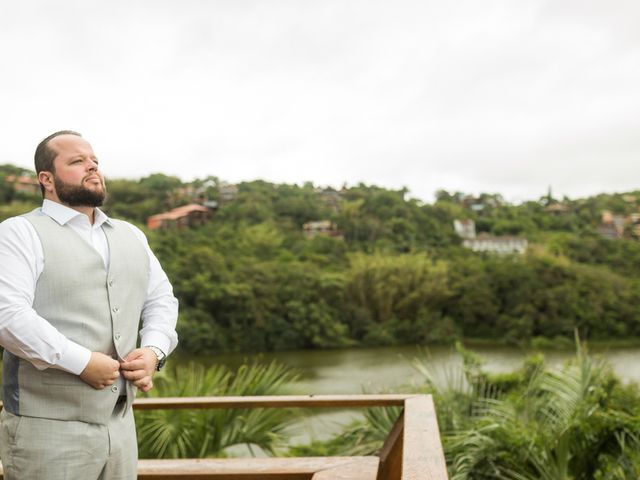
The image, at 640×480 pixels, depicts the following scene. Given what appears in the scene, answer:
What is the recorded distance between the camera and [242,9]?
46.1ft

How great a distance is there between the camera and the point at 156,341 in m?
1.27

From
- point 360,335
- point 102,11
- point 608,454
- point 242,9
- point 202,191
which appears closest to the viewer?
point 608,454

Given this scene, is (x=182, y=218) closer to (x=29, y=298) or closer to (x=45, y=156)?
(x=45, y=156)

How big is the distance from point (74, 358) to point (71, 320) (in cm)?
8

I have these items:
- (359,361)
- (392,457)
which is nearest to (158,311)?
(392,457)

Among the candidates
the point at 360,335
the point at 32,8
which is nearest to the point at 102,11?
the point at 32,8

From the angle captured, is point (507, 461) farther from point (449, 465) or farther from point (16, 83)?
point (16, 83)

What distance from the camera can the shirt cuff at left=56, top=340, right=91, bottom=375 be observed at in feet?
3.45

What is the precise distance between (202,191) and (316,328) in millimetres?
20524

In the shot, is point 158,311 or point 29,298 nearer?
point 29,298

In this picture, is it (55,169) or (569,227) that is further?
(569,227)

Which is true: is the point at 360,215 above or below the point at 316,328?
above

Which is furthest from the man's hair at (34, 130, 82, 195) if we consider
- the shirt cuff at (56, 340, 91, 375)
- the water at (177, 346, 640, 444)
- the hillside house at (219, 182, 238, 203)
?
the hillside house at (219, 182, 238, 203)

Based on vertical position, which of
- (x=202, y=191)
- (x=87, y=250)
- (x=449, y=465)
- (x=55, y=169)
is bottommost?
(x=449, y=465)
